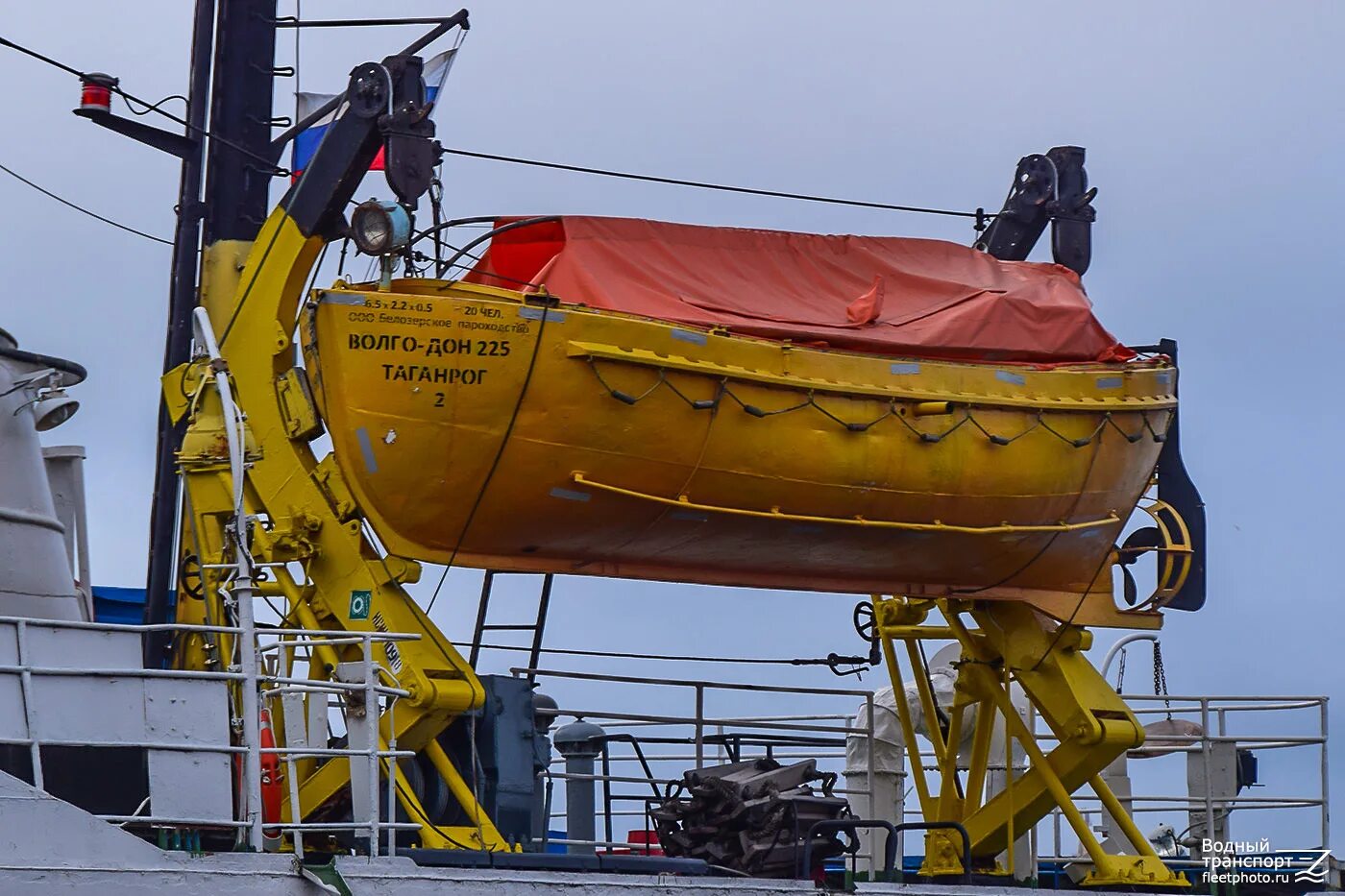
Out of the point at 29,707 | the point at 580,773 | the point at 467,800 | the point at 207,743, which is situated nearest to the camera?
the point at 29,707

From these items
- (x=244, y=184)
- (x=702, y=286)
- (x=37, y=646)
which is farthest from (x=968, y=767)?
Answer: (x=37, y=646)

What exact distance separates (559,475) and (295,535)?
1991 mm

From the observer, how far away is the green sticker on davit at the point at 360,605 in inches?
559

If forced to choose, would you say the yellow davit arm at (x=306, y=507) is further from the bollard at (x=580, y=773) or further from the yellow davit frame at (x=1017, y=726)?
the yellow davit frame at (x=1017, y=726)

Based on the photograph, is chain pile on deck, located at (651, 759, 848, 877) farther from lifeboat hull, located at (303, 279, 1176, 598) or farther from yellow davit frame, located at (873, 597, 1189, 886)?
yellow davit frame, located at (873, 597, 1189, 886)

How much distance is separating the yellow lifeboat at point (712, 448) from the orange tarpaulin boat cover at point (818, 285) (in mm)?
230

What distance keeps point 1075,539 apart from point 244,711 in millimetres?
8398

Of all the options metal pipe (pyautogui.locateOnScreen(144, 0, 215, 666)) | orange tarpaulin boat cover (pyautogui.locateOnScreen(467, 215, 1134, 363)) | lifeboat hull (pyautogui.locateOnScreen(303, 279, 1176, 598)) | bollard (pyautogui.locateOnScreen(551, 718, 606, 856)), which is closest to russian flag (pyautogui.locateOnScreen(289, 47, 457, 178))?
metal pipe (pyautogui.locateOnScreen(144, 0, 215, 666))

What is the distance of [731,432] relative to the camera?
1472cm

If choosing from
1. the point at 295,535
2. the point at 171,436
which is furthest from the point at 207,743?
the point at 171,436

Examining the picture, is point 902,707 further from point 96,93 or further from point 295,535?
point 96,93

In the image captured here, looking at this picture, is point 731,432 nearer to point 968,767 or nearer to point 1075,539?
point 1075,539

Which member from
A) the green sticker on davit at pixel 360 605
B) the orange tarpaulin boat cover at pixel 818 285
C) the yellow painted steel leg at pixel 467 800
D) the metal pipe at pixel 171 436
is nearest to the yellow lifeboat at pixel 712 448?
the orange tarpaulin boat cover at pixel 818 285

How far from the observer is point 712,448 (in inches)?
577
